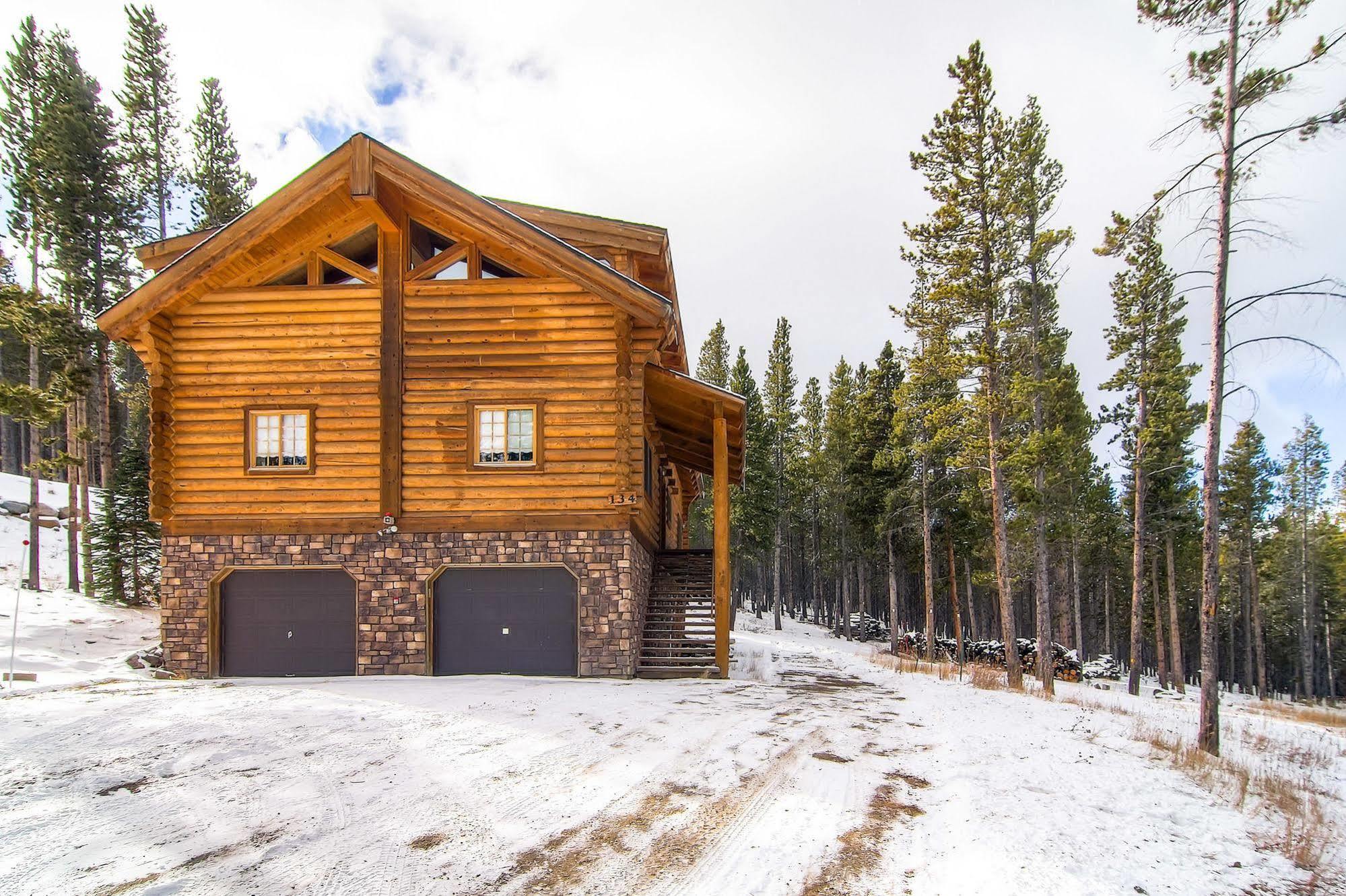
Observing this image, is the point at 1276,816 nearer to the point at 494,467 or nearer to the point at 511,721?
the point at 511,721

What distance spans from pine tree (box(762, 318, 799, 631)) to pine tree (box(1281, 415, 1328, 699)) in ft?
93.8

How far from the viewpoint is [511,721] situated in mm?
9602

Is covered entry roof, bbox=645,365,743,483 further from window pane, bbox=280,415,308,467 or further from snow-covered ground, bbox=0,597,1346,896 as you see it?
snow-covered ground, bbox=0,597,1346,896

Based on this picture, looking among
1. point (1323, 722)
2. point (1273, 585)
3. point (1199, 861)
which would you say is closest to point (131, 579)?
point (1199, 861)

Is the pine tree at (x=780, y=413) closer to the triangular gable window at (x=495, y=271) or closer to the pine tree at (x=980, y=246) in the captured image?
the pine tree at (x=980, y=246)

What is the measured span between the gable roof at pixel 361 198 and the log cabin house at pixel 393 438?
0.13 ft

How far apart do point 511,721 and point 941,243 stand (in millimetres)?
19281

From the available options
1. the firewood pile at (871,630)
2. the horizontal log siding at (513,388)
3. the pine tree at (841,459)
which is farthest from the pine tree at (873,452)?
the horizontal log siding at (513,388)

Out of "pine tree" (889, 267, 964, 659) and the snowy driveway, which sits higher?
"pine tree" (889, 267, 964, 659)

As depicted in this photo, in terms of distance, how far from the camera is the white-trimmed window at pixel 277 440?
14977mm

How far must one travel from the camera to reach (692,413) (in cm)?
1791

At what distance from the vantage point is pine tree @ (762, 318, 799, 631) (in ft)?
152

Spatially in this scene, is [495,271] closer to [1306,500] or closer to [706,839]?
[706,839]

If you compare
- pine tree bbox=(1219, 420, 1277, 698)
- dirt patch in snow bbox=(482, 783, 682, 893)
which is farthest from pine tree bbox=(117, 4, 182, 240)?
pine tree bbox=(1219, 420, 1277, 698)
